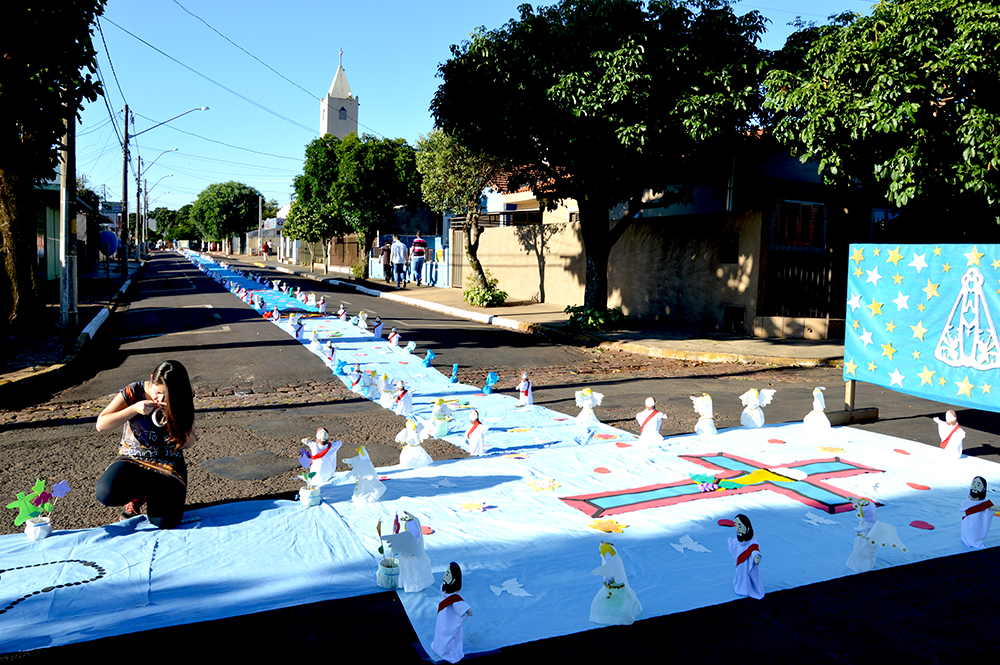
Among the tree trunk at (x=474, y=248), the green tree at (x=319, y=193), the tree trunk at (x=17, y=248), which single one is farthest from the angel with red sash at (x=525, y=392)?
the green tree at (x=319, y=193)

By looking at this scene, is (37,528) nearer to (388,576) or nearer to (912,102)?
(388,576)

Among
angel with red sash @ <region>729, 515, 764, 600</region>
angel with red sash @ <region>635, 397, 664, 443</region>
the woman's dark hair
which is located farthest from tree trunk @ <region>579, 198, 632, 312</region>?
angel with red sash @ <region>729, 515, 764, 600</region>

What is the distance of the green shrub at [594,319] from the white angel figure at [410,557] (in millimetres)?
13387

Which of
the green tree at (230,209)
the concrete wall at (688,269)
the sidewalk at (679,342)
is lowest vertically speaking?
the sidewalk at (679,342)

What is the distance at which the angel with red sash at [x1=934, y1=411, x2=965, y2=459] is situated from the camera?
6.57 meters

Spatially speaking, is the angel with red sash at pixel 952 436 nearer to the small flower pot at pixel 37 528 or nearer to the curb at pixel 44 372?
the small flower pot at pixel 37 528

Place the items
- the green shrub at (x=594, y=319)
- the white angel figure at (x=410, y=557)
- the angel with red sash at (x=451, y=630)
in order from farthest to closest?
the green shrub at (x=594, y=319)
the white angel figure at (x=410, y=557)
the angel with red sash at (x=451, y=630)

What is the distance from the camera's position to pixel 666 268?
18.8 metres

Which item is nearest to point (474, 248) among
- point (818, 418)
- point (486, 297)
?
point (486, 297)

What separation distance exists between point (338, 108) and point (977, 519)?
80109 millimetres

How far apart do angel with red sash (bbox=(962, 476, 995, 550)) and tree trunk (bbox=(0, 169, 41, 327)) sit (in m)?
15.1

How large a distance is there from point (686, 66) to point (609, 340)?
5.83 meters

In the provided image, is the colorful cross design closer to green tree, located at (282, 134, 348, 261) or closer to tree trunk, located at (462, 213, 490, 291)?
tree trunk, located at (462, 213, 490, 291)

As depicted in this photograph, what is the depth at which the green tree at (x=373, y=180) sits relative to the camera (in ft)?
117
